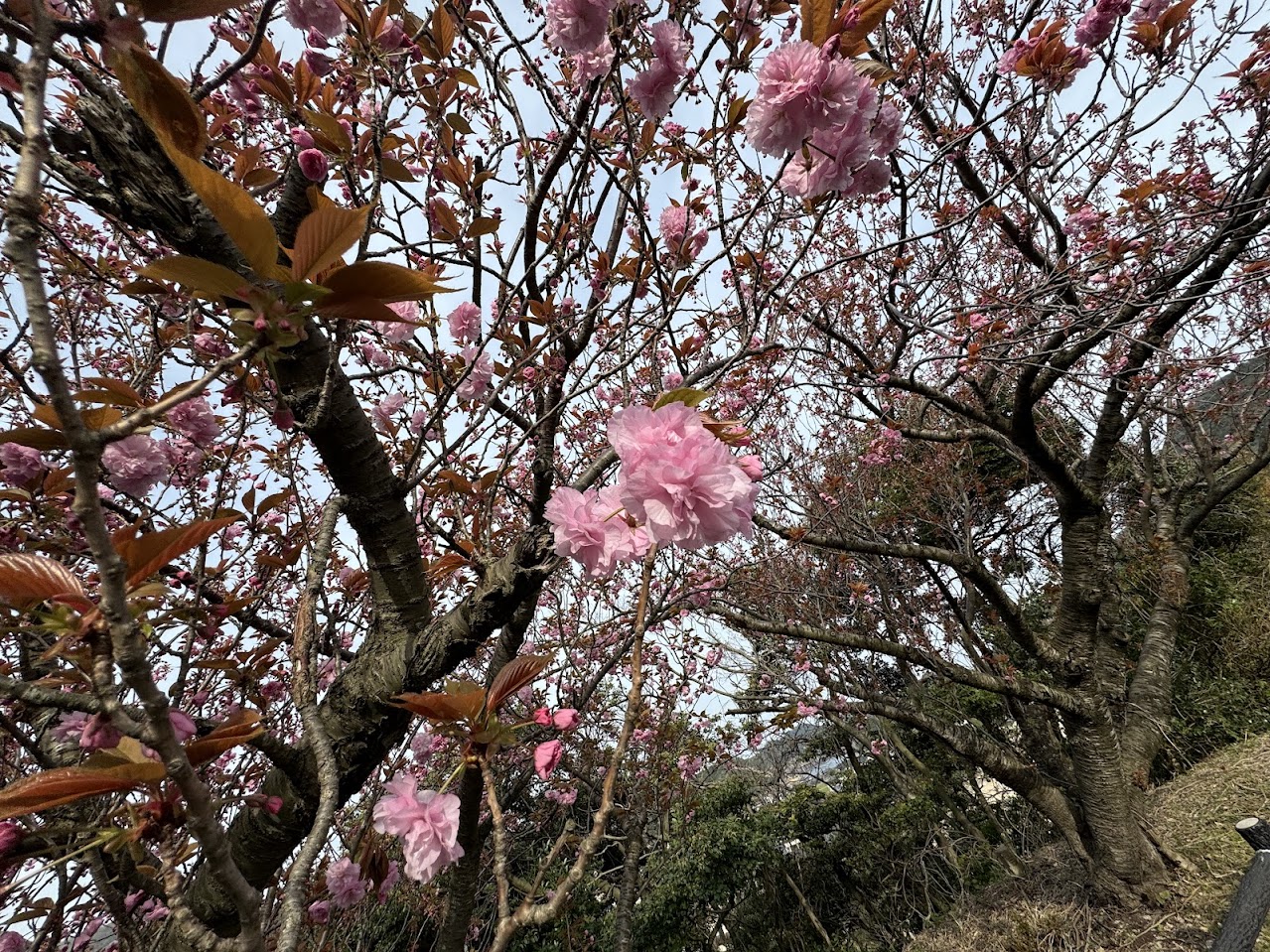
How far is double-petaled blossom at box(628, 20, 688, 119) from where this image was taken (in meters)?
1.42

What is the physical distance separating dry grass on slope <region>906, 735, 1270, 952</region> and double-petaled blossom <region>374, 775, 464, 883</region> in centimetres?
380

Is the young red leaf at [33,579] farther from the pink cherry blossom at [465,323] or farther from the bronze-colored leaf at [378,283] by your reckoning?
the pink cherry blossom at [465,323]

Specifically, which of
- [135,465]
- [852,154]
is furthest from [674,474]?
[135,465]

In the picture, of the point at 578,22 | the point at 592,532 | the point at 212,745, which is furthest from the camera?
the point at 578,22

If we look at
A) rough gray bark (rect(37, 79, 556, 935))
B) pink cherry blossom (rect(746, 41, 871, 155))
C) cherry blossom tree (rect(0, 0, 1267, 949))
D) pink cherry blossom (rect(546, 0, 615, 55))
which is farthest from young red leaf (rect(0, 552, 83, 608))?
pink cherry blossom (rect(546, 0, 615, 55))

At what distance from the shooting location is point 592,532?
934 mm

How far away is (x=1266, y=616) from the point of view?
5.68 meters

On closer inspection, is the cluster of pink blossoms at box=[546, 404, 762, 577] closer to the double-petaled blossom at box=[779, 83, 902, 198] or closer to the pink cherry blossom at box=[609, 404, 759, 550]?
the pink cherry blossom at box=[609, 404, 759, 550]

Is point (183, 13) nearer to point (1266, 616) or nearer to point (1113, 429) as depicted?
point (1113, 429)

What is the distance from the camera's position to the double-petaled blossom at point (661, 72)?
55.8 inches

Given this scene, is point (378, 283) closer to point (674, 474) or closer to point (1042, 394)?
point (674, 474)

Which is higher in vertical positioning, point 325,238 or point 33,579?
point 325,238

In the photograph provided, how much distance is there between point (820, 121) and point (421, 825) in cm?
147

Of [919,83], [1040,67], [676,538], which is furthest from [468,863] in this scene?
[919,83]
